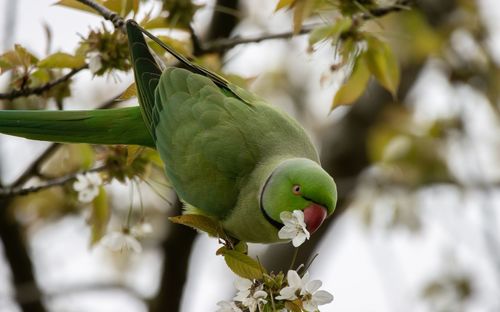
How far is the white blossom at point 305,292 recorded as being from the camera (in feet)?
7.19

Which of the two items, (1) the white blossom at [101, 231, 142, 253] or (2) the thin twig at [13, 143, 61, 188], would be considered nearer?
(1) the white blossom at [101, 231, 142, 253]

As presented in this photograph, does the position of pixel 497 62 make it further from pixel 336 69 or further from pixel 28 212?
pixel 28 212

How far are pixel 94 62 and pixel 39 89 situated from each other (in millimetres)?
322

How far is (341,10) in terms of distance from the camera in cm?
297

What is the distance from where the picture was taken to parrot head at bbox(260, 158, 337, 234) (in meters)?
2.46

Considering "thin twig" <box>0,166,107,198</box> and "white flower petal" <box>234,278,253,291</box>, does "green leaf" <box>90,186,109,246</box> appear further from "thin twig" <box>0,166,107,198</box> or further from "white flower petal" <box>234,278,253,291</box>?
"white flower petal" <box>234,278,253,291</box>

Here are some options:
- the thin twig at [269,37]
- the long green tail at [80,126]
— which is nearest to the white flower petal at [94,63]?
the long green tail at [80,126]

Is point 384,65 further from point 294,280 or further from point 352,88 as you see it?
point 294,280

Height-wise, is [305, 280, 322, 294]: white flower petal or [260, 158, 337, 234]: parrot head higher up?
[260, 158, 337, 234]: parrot head

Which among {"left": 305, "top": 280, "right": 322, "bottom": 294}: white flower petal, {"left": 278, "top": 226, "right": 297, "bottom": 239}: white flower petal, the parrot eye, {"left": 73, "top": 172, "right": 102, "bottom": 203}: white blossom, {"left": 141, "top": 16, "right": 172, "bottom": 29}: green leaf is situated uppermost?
{"left": 141, "top": 16, "right": 172, "bottom": 29}: green leaf

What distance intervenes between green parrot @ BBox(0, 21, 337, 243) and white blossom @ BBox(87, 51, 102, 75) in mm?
147

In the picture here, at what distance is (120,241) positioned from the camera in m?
3.12

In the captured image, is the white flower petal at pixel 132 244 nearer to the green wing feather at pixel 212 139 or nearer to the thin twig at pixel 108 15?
the green wing feather at pixel 212 139

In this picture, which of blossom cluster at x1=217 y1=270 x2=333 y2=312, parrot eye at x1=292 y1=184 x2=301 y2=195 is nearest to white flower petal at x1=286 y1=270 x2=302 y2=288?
blossom cluster at x1=217 y1=270 x2=333 y2=312
